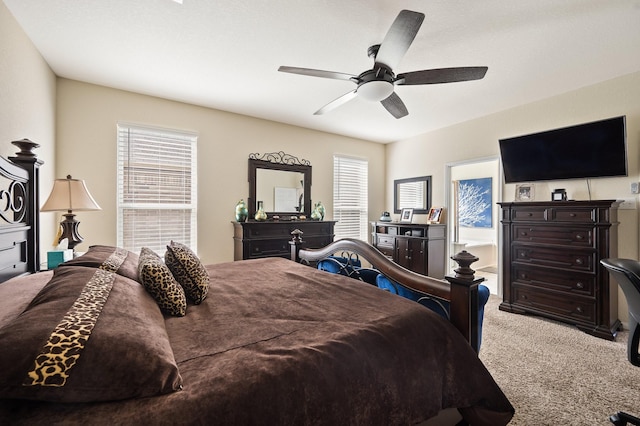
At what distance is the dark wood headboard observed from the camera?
162cm

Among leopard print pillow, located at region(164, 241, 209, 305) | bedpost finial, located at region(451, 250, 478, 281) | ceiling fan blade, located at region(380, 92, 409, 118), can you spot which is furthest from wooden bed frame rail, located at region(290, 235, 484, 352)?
ceiling fan blade, located at region(380, 92, 409, 118)

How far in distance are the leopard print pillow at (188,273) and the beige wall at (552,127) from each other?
416cm

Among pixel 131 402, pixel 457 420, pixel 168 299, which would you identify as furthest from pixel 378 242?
pixel 131 402

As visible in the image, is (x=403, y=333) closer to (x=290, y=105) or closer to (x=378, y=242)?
(x=290, y=105)

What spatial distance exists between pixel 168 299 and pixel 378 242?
4580 mm

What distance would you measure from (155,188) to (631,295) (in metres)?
4.45

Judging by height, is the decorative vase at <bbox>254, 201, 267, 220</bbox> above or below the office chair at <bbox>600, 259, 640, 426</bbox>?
above

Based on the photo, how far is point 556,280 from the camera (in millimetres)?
3242

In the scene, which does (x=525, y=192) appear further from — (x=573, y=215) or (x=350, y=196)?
(x=350, y=196)

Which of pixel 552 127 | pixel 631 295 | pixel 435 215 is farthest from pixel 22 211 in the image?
pixel 552 127

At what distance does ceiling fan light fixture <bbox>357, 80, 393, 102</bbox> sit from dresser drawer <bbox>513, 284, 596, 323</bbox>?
9.72 feet

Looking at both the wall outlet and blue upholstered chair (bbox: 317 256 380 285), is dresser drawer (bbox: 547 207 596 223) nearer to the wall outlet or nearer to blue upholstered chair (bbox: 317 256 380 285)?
the wall outlet

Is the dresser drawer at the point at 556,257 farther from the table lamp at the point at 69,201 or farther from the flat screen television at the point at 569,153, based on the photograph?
the table lamp at the point at 69,201

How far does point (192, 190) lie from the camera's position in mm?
3928
